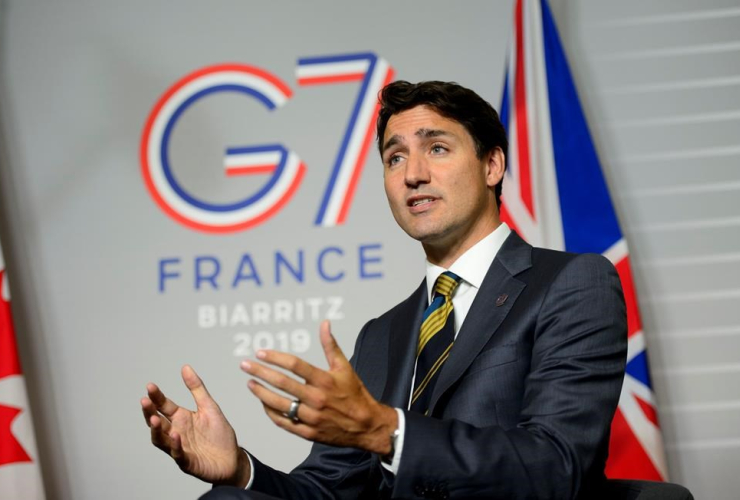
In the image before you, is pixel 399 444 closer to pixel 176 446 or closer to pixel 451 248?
pixel 176 446

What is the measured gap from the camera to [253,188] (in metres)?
3.71

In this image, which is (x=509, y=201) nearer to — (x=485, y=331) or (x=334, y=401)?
(x=485, y=331)

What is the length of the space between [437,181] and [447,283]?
0.25 meters

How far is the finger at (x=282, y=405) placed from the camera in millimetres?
1315

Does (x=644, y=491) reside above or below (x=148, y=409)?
below

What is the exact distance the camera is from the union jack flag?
2984 mm

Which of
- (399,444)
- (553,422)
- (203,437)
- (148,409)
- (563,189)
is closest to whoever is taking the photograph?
(399,444)

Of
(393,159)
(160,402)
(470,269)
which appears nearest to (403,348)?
(470,269)

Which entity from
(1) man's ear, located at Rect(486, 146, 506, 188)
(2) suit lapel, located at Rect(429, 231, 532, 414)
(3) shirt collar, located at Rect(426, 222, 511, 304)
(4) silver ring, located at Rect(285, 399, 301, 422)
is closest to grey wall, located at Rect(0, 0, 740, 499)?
(1) man's ear, located at Rect(486, 146, 506, 188)

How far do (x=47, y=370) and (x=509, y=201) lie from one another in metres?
2.11

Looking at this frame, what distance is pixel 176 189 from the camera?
12.4 feet

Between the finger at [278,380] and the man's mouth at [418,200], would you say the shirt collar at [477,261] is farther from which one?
the finger at [278,380]

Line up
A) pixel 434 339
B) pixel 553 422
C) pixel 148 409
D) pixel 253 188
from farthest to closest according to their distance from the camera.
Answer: pixel 253 188 < pixel 434 339 < pixel 148 409 < pixel 553 422

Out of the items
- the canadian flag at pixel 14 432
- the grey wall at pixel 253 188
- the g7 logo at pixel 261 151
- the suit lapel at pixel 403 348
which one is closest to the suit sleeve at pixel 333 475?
the suit lapel at pixel 403 348
